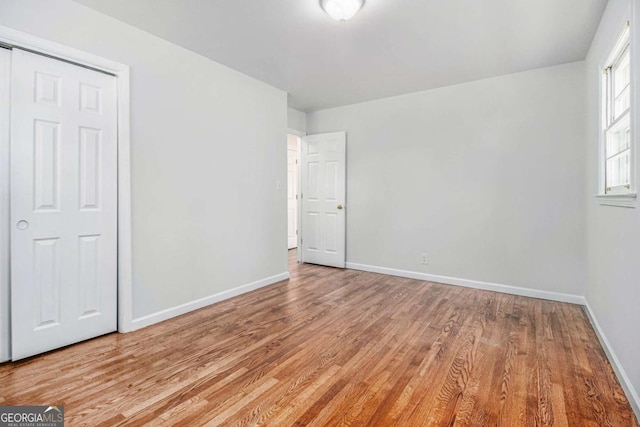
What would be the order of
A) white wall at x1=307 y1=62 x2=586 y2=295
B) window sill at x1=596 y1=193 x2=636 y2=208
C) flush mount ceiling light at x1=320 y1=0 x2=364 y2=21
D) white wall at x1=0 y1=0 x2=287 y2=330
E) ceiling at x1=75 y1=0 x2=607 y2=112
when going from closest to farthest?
window sill at x1=596 y1=193 x2=636 y2=208, flush mount ceiling light at x1=320 y1=0 x2=364 y2=21, ceiling at x1=75 y1=0 x2=607 y2=112, white wall at x1=0 y1=0 x2=287 y2=330, white wall at x1=307 y1=62 x2=586 y2=295

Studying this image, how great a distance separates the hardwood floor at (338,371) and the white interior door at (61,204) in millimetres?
228

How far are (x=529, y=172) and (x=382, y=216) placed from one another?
1.91 meters

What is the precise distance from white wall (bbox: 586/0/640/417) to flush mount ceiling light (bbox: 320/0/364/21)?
5.31 ft

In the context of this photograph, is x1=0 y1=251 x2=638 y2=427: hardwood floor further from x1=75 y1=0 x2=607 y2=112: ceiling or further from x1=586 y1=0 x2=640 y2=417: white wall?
x1=75 y1=0 x2=607 y2=112: ceiling

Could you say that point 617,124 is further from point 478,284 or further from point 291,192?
point 291,192

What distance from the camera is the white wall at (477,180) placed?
336 centimetres

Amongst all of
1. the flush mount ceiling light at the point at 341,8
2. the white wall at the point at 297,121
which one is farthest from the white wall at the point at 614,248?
the white wall at the point at 297,121

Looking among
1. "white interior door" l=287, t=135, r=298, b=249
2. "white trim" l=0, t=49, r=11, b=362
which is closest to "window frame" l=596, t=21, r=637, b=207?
"white trim" l=0, t=49, r=11, b=362

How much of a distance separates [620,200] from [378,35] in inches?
86.8

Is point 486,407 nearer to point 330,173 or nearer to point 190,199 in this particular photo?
point 190,199

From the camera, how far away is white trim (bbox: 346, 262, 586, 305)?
11.1ft

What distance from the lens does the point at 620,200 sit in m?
1.98

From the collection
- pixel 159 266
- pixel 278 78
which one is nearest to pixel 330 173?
pixel 278 78

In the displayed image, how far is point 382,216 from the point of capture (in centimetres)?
462
